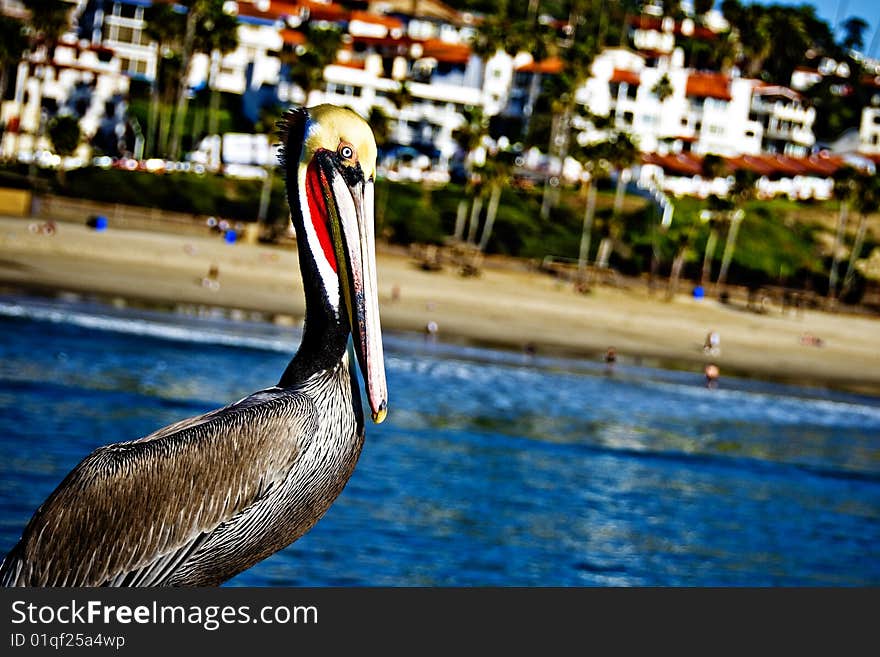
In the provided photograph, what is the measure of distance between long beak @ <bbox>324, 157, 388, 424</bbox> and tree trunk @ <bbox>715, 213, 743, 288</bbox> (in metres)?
54.2

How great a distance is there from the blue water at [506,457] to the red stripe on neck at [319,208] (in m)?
5.61

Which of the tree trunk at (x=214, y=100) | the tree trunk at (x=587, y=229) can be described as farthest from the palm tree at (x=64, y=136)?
the tree trunk at (x=587, y=229)

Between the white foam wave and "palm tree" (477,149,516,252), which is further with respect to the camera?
"palm tree" (477,149,516,252)

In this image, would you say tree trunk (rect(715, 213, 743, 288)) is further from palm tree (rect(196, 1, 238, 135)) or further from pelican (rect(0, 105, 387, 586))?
pelican (rect(0, 105, 387, 586))

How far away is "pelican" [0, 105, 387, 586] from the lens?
194 inches

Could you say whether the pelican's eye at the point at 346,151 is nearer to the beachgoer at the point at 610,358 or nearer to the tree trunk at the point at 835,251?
the beachgoer at the point at 610,358

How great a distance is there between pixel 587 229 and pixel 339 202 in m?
55.1

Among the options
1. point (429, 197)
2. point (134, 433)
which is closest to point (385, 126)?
point (429, 197)

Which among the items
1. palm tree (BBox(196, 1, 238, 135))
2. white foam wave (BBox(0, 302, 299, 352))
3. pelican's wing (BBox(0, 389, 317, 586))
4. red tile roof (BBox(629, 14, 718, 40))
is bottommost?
white foam wave (BBox(0, 302, 299, 352))

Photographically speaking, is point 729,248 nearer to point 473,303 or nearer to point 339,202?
point 473,303

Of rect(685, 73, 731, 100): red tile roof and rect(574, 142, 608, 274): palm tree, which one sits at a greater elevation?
rect(685, 73, 731, 100): red tile roof

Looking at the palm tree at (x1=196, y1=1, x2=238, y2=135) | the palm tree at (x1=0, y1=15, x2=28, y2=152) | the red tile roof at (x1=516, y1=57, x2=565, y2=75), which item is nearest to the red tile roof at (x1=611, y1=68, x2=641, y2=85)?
the red tile roof at (x1=516, y1=57, x2=565, y2=75)

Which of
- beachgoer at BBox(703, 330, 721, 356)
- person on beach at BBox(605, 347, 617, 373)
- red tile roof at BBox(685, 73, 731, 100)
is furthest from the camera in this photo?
red tile roof at BBox(685, 73, 731, 100)

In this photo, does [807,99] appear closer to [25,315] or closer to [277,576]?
[25,315]
